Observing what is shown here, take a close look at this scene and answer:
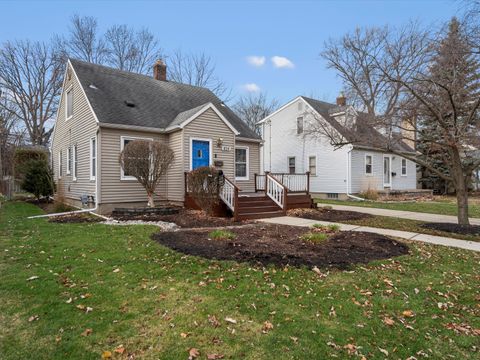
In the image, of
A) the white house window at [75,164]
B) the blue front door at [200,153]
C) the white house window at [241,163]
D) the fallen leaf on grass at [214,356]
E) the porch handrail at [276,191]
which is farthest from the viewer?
the white house window at [241,163]

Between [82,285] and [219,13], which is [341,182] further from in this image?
[82,285]

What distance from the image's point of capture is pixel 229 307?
11.5ft

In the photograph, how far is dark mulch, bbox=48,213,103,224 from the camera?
9.59 m

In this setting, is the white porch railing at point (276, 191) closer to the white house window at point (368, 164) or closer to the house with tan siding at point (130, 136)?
the house with tan siding at point (130, 136)

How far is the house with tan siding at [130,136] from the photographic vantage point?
460 inches

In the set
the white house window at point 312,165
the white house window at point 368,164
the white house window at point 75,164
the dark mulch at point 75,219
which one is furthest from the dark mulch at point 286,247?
the white house window at point 368,164

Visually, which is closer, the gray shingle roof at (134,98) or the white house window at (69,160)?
the gray shingle roof at (134,98)

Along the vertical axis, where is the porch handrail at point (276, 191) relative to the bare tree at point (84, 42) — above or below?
below

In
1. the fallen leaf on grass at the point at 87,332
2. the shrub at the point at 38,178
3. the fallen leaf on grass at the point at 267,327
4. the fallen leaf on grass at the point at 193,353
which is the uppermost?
the shrub at the point at 38,178

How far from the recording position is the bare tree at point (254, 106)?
1460 inches

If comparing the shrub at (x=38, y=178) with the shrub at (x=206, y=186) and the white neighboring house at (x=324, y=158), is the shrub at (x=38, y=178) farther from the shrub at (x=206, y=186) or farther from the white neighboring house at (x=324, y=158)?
the white neighboring house at (x=324, y=158)

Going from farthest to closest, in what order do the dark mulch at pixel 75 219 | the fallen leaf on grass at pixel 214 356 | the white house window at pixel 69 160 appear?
1. the white house window at pixel 69 160
2. the dark mulch at pixel 75 219
3. the fallen leaf on grass at pixel 214 356

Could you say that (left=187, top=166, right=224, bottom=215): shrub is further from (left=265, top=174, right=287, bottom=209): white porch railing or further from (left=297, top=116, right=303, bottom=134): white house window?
(left=297, top=116, right=303, bottom=134): white house window

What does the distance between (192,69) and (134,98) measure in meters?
19.0
